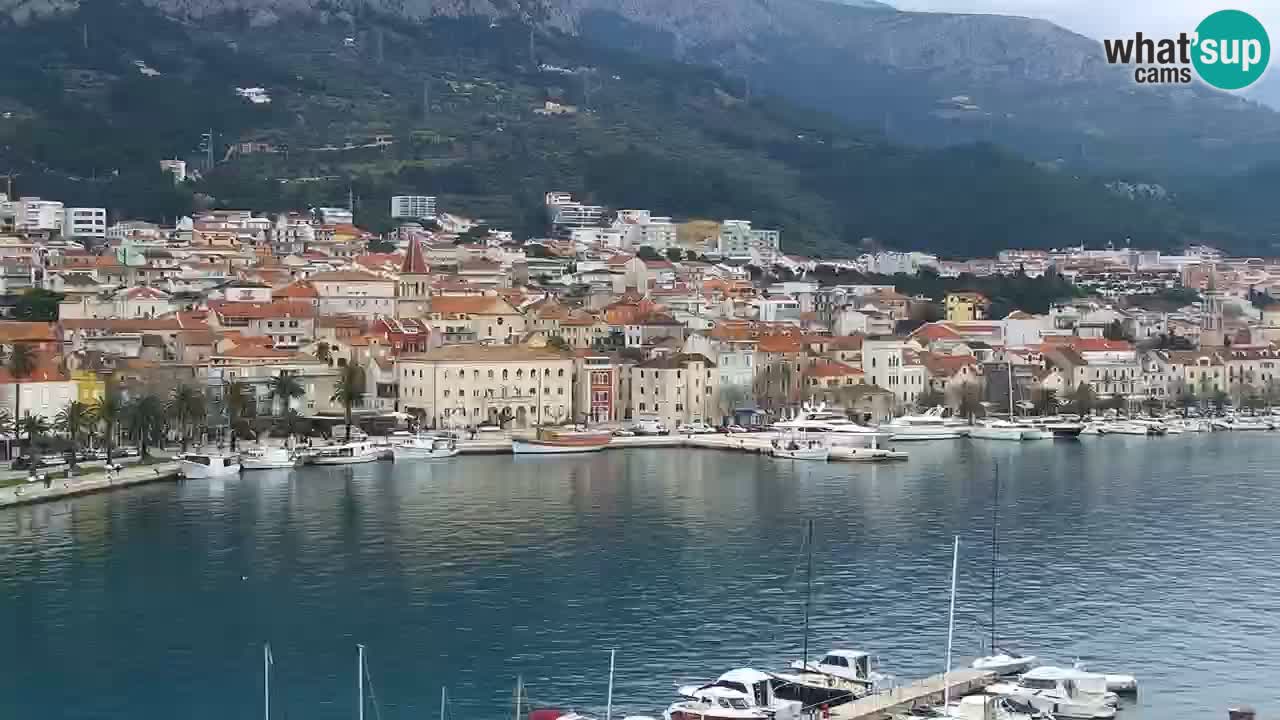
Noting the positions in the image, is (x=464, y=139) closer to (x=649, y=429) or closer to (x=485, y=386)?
(x=485, y=386)

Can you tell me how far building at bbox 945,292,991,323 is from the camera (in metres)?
68.6

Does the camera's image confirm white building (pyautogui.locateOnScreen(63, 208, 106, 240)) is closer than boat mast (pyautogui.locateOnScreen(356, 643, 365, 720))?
No

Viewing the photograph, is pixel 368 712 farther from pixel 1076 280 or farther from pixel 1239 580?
pixel 1076 280

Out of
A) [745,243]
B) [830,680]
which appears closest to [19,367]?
[830,680]

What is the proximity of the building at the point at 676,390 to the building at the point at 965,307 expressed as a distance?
20337 mm

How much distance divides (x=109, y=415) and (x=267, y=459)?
127 inches

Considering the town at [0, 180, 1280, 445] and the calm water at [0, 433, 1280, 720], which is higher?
the town at [0, 180, 1280, 445]

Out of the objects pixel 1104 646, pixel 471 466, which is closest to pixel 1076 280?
pixel 471 466

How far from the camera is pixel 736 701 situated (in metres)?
18.0

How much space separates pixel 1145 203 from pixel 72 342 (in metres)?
89.1

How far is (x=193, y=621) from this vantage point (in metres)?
23.1

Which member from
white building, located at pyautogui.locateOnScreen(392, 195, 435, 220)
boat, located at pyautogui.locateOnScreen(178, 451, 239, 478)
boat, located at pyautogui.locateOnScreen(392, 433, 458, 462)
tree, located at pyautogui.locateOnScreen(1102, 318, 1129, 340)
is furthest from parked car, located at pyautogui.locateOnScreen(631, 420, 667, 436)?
white building, located at pyautogui.locateOnScreen(392, 195, 435, 220)

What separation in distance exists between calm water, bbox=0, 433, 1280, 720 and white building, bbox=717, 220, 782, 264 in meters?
42.7

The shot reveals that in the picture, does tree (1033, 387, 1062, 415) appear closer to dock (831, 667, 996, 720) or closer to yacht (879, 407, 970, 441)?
yacht (879, 407, 970, 441)
